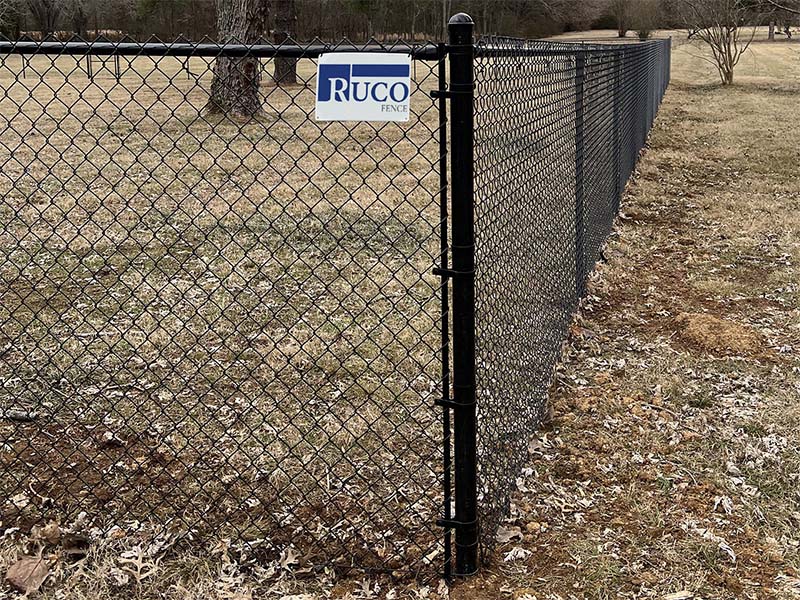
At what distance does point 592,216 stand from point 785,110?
45.0 ft

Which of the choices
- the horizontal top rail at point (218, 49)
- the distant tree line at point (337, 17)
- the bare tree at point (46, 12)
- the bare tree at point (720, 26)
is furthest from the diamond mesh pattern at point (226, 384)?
the bare tree at point (46, 12)

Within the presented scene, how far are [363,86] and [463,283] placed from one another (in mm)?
592

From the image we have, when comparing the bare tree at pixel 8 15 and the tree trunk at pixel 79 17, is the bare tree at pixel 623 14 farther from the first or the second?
the bare tree at pixel 8 15

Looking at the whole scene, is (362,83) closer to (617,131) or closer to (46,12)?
(617,131)

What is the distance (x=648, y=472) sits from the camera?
128 inches

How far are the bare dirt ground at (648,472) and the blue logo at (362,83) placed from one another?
4.79 feet

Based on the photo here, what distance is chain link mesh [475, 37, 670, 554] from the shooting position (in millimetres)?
2752

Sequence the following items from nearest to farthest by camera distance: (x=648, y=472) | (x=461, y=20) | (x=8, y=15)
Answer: (x=461, y=20)
(x=648, y=472)
(x=8, y=15)

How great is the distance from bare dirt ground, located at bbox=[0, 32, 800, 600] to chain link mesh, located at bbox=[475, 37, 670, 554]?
0.17 m

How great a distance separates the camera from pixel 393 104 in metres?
2.16

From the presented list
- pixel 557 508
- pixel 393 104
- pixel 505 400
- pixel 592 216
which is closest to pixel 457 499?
pixel 557 508

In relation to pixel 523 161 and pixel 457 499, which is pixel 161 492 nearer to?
pixel 457 499

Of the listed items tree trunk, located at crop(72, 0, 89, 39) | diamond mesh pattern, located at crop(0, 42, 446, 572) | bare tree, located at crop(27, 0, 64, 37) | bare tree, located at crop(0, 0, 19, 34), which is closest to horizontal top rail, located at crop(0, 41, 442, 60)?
diamond mesh pattern, located at crop(0, 42, 446, 572)

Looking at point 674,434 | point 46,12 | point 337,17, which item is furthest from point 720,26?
point 46,12
